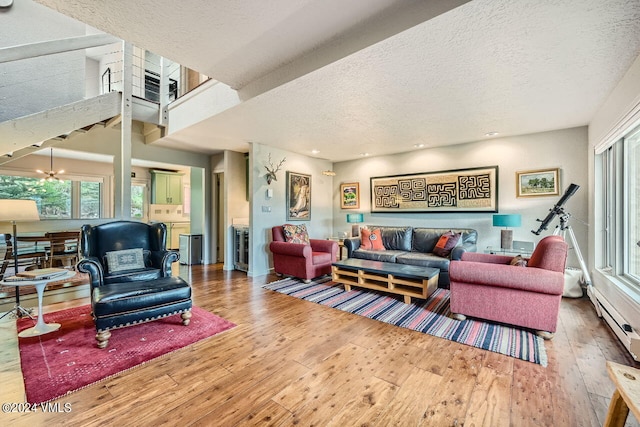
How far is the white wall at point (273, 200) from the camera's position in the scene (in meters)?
4.91

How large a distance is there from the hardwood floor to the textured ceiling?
2.38 meters

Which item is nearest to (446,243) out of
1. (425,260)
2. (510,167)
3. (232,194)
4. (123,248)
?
(425,260)

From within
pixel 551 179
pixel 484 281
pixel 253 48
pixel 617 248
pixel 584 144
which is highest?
pixel 253 48

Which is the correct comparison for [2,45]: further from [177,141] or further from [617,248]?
[617,248]

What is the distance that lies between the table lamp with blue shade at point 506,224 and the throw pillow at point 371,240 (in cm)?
190

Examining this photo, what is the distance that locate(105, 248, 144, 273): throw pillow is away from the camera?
3.05 m

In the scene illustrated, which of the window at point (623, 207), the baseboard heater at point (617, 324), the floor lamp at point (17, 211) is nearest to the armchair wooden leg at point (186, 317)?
the floor lamp at point (17, 211)

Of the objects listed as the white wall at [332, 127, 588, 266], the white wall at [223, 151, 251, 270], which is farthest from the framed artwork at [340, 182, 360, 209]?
the white wall at [223, 151, 251, 270]

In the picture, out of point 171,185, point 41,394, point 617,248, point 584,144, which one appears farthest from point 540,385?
point 171,185

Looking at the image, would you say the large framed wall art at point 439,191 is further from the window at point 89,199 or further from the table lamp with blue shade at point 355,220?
the window at point 89,199

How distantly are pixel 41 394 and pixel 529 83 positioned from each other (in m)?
4.53

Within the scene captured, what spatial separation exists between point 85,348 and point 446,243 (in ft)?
15.1

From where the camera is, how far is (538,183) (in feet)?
13.8

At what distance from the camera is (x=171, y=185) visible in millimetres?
7910
